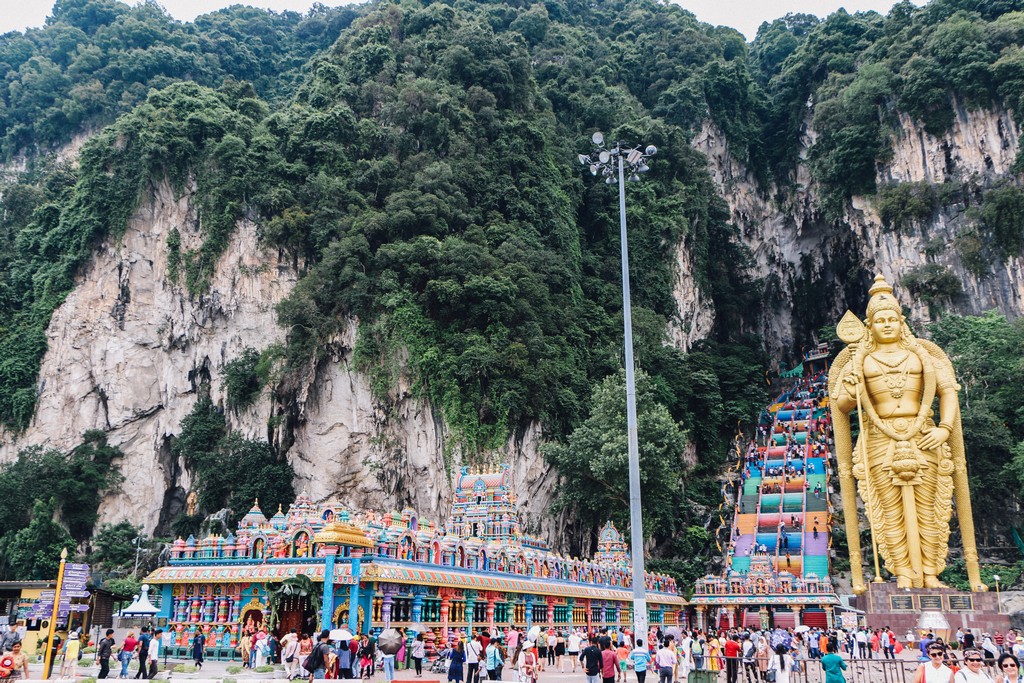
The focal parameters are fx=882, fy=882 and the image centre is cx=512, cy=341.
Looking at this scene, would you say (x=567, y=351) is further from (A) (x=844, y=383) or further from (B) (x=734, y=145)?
(B) (x=734, y=145)

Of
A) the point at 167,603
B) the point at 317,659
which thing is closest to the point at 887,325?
the point at 317,659

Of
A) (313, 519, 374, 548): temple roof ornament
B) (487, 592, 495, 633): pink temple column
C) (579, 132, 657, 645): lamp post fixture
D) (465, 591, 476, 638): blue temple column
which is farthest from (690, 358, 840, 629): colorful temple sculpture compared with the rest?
(313, 519, 374, 548): temple roof ornament

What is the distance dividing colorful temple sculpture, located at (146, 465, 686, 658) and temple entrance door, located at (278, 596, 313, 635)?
2 cm

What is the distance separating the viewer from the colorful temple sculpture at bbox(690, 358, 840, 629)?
2438 centimetres

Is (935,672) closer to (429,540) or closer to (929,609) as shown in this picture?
(429,540)

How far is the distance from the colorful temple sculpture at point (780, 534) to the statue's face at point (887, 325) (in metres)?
7.38

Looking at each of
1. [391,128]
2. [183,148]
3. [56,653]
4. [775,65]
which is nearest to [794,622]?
[56,653]

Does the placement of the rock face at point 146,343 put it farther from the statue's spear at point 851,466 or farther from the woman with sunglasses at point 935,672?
the woman with sunglasses at point 935,672

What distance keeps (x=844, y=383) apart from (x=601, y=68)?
3189cm

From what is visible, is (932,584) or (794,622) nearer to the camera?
(932,584)

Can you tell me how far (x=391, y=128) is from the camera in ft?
121

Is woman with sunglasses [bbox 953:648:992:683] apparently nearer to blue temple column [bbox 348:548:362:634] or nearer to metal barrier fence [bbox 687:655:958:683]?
metal barrier fence [bbox 687:655:958:683]

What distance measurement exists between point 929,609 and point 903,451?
3.54 meters

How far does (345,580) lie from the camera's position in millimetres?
15852
